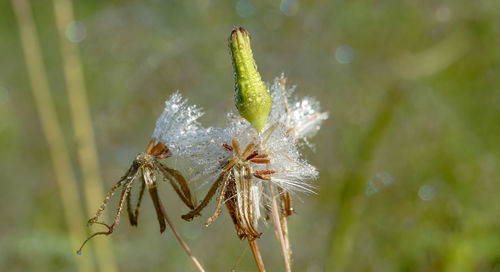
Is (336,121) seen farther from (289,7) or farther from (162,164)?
(162,164)

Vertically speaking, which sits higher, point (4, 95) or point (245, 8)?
point (4, 95)

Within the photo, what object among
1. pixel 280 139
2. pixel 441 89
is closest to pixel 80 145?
pixel 280 139

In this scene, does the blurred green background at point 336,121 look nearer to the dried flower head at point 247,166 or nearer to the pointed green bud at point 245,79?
the dried flower head at point 247,166

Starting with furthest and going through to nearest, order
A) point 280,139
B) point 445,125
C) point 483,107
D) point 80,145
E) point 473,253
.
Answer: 1. point 483,107
2. point 445,125
3. point 80,145
4. point 473,253
5. point 280,139

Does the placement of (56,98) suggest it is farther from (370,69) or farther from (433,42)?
(433,42)

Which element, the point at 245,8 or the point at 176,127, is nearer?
the point at 176,127

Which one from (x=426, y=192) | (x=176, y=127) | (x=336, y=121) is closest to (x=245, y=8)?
(x=336, y=121)
